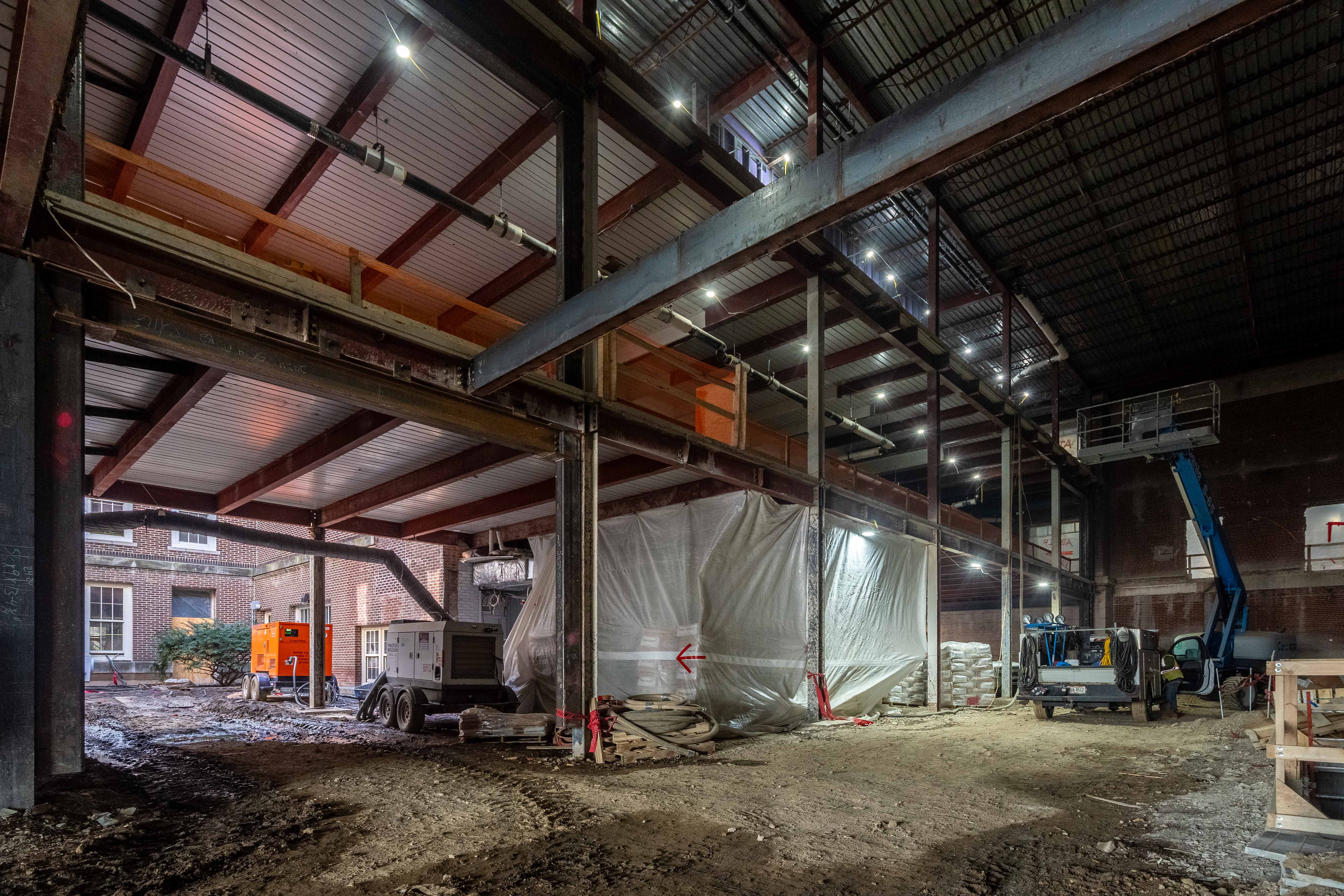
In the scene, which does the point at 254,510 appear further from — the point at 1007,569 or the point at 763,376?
the point at 1007,569

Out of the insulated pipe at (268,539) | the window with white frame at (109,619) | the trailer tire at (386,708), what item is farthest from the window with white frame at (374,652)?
the window with white frame at (109,619)

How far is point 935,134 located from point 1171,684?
45.8 feet

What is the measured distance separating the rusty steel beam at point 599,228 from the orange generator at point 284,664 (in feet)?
32.8

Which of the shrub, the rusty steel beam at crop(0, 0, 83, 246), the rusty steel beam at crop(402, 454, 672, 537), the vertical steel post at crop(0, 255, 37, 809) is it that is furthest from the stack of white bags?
the shrub

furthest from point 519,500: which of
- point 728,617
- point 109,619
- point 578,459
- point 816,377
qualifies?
point 109,619

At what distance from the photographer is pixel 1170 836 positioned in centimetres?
512

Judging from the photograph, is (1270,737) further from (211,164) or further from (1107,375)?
(1107,375)

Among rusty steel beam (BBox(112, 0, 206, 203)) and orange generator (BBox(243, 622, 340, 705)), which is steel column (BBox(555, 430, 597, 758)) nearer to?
rusty steel beam (BBox(112, 0, 206, 203))

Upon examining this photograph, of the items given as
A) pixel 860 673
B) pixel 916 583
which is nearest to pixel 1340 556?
pixel 916 583

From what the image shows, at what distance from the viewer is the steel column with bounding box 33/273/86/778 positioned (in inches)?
180

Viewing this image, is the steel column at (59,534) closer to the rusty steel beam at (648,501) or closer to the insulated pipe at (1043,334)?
the rusty steel beam at (648,501)

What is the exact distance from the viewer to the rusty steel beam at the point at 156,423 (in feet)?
26.1

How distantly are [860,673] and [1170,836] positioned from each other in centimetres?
764

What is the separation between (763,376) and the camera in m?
13.7
